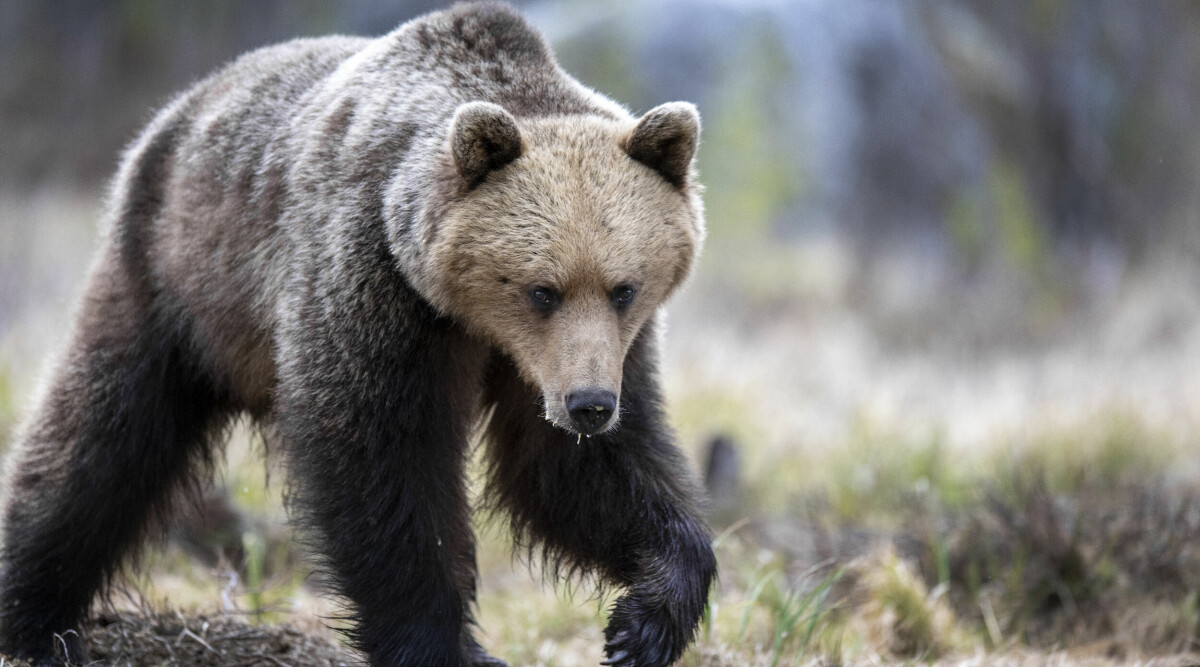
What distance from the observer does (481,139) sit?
3617 millimetres

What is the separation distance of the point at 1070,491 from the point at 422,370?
5.50 m

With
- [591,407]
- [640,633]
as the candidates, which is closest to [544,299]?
[591,407]

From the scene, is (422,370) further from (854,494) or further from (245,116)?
(854,494)

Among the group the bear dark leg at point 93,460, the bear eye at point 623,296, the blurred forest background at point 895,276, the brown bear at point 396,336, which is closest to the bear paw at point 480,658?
the brown bear at point 396,336

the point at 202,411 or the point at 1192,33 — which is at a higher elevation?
the point at 1192,33

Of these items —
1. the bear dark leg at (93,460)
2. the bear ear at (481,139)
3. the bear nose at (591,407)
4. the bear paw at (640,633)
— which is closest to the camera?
the bear nose at (591,407)

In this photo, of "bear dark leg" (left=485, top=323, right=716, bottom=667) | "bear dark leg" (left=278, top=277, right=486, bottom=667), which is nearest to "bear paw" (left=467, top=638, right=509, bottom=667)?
Answer: "bear dark leg" (left=485, top=323, right=716, bottom=667)

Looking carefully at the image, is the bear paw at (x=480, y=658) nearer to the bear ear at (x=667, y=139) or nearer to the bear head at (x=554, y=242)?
the bear head at (x=554, y=242)

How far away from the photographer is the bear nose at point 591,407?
11.4 feet

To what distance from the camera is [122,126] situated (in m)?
17.2

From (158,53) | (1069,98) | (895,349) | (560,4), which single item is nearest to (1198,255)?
(1069,98)

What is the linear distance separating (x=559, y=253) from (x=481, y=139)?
0.42 metres

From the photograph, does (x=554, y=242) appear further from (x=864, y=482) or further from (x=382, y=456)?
(x=864, y=482)

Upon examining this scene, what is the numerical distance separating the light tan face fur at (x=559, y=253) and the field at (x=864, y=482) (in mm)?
1140
